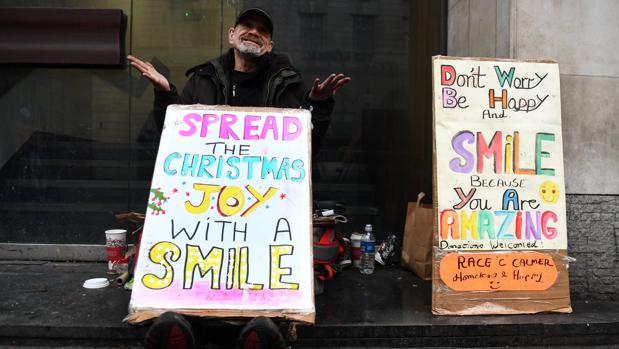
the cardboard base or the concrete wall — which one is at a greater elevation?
the concrete wall

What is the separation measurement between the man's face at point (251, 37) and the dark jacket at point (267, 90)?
15 centimetres

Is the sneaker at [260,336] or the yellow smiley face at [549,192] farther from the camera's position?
the yellow smiley face at [549,192]

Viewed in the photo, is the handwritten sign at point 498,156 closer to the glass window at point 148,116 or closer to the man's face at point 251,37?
the man's face at point 251,37

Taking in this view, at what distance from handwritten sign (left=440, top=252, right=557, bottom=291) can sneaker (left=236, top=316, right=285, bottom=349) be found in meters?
1.44

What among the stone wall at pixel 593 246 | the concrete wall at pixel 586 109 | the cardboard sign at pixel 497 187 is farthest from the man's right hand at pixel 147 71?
the stone wall at pixel 593 246

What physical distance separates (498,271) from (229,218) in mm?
1952

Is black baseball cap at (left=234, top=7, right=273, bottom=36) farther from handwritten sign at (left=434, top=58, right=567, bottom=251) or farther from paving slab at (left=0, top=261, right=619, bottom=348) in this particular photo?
paving slab at (left=0, top=261, right=619, bottom=348)

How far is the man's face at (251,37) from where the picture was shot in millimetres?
3531

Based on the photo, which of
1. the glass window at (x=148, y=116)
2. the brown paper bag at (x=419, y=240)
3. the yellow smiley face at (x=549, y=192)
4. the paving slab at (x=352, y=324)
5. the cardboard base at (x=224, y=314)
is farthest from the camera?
the glass window at (x=148, y=116)

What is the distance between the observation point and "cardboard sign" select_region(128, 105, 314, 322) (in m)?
2.62

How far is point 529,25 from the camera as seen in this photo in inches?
150

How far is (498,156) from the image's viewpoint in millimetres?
3418

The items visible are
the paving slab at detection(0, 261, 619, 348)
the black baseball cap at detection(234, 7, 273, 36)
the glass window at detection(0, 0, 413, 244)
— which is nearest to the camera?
the paving slab at detection(0, 261, 619, 348)

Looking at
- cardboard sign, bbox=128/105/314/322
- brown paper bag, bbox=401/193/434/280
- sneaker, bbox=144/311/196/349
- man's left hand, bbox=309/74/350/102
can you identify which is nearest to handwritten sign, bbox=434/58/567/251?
man's left hand, bbox=309/74/350/102
